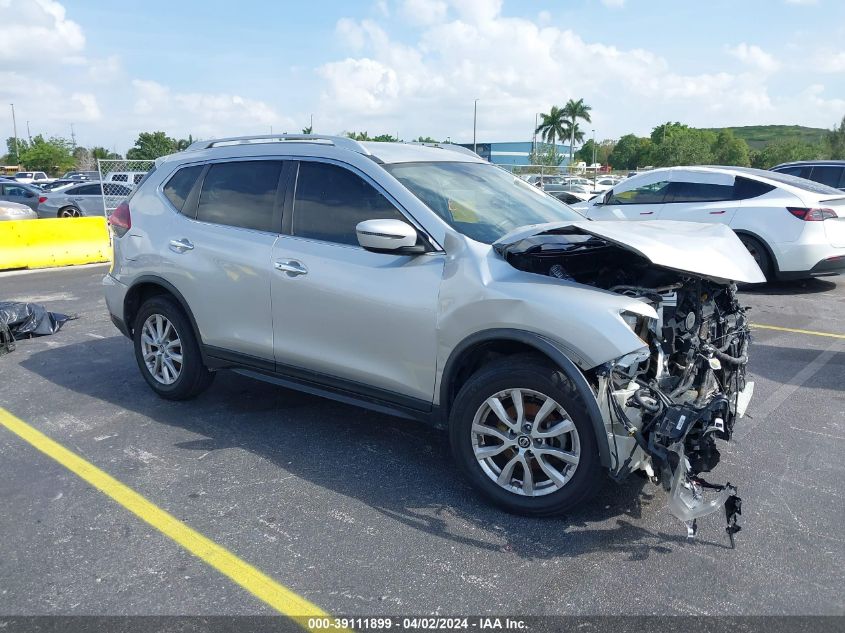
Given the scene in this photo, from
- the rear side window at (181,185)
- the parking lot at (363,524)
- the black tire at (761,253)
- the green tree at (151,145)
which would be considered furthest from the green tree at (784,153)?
the rear side window at (181,185)

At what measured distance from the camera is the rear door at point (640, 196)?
1014 cm

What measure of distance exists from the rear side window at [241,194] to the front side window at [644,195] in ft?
23.2

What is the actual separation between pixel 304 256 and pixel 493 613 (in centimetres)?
235

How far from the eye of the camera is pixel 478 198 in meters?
4.32

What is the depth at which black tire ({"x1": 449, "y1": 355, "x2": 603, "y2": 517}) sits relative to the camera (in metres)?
3.27

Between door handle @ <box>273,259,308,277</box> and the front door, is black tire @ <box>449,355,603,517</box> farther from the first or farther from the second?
door handle @ <box>273,259,308,277</box>

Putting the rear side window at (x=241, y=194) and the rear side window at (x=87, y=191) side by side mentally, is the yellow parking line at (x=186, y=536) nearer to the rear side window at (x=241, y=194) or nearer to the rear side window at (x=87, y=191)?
the rear side window at (x=241, y=194)

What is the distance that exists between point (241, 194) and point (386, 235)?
5.14 ft

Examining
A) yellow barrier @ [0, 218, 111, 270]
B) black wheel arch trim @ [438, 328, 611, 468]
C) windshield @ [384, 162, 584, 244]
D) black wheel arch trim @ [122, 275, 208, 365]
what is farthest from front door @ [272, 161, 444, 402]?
yellow barrier @ [0, 218, 111, 270]

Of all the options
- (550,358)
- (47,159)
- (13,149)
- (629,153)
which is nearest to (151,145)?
(47,159)

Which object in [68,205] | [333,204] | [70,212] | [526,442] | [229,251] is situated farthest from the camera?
[70,212]

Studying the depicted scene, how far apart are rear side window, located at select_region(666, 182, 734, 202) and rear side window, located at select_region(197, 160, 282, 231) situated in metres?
7.13

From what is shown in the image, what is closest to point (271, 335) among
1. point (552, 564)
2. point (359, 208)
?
point (359, 208)

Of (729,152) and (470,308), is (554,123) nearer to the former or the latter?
(729,152)
